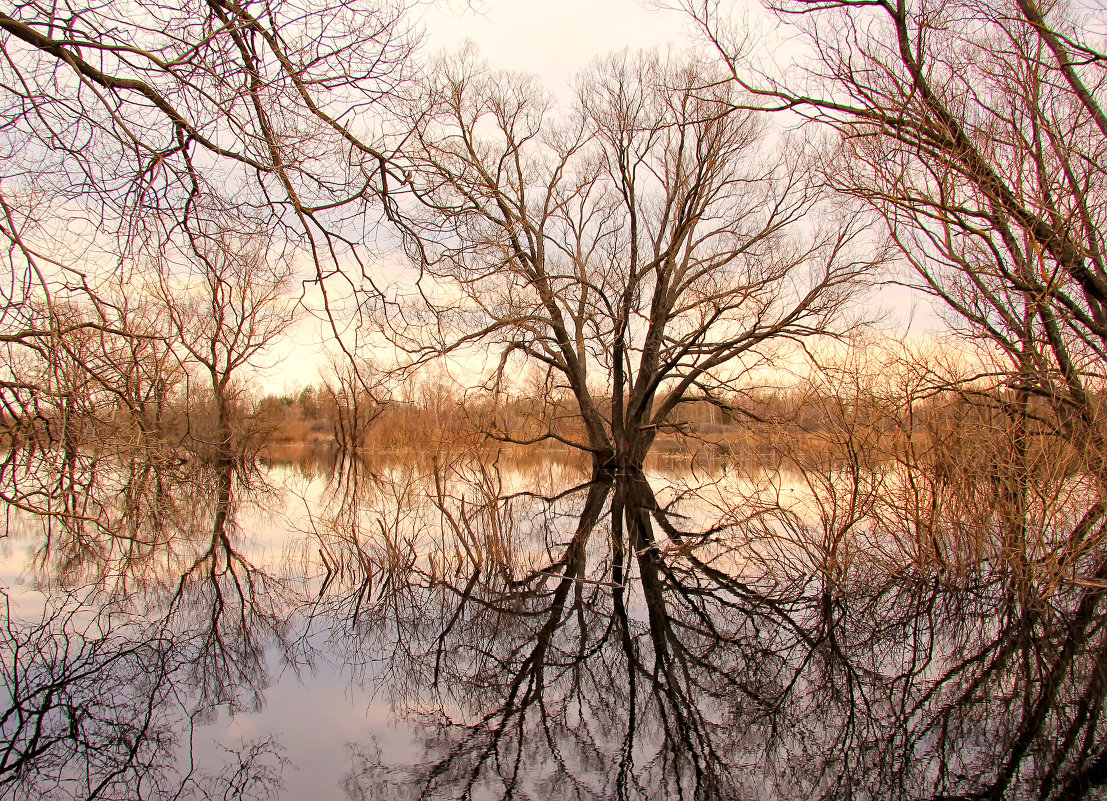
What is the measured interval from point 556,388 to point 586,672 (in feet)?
49.5

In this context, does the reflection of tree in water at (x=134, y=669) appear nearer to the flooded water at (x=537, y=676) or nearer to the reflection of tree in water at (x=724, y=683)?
the flooded water at (x=537, y=676)

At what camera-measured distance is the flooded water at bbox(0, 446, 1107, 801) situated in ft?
9.66

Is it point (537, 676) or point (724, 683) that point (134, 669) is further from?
point (724, 683)

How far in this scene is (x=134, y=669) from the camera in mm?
4109

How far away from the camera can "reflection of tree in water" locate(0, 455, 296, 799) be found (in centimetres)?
291

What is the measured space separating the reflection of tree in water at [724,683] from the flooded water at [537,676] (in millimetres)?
18

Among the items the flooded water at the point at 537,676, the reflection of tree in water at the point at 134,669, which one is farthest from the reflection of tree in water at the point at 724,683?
the reflection of tree in water at the point at 134,669

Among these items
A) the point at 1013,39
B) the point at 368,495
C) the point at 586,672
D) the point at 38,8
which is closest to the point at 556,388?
the point at 368,495

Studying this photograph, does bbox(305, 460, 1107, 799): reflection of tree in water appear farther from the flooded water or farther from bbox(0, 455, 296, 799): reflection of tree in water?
bbox(0, 455, 296, 799): reflection of tree in water

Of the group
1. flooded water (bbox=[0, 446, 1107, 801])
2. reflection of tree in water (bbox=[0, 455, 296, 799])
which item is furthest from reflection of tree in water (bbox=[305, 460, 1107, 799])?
reflection of tree in water (bbox=[0, 455, 296, 799])

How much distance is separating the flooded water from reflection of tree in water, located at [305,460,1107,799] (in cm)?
2

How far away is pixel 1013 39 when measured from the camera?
7.41m

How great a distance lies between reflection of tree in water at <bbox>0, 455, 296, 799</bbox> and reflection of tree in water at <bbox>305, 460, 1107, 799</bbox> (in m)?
0.63

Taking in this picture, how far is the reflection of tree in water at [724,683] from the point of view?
116 inches
